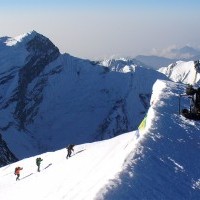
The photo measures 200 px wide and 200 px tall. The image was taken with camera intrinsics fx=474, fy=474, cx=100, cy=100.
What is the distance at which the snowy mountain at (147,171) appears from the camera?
71.2 ft

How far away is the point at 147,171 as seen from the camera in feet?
78.5

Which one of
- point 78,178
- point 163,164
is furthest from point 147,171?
point 78,178

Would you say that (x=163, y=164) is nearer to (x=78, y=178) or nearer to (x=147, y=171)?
(x=147, y=171)

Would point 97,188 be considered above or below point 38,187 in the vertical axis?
above

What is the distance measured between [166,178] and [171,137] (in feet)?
21.3

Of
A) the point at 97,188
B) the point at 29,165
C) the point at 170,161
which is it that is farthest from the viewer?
the point at 29,165

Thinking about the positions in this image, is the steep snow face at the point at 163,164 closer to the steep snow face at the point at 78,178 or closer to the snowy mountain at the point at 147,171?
the snowy mountain at the point at 147,171

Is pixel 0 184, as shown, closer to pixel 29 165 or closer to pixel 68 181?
pixel 29 165

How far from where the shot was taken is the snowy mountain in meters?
21.7

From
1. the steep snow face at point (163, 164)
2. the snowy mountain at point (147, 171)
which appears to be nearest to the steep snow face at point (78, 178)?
the snowy mountain at point (147, 171)

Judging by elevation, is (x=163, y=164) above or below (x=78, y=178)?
above

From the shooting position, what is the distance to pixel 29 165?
57406 millimetres

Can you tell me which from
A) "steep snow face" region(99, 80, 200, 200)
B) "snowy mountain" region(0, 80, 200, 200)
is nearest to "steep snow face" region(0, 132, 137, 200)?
"snowy mountain" region(0, 80, 200, 200)

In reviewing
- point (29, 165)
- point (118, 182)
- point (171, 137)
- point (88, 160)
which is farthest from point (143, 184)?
point (29, 165)
